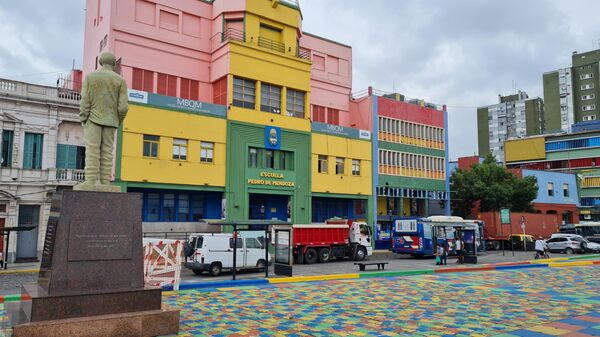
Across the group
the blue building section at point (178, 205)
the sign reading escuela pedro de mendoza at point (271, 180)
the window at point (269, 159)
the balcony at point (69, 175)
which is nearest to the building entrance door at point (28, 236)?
the balcony at point (69, 175)

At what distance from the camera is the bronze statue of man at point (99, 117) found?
9.91m

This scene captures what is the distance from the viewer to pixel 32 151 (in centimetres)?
2897

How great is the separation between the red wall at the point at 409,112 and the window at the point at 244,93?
14.1 meters

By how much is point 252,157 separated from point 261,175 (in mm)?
1636

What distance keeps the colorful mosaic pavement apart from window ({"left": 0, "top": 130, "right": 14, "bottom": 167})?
19.6 metres

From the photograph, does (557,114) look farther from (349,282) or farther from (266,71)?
(349,282)

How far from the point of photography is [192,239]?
2361cm

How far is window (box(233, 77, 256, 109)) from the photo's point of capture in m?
36.8

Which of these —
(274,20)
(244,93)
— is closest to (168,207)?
(244,93)

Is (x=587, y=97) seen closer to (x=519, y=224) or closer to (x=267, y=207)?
(x=519, y=224)

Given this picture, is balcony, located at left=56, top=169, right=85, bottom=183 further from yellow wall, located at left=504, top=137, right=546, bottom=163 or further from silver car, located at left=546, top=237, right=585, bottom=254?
yellow wall, located at left=504, top=137, right=546, bottom=163

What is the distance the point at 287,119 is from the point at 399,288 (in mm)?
24674

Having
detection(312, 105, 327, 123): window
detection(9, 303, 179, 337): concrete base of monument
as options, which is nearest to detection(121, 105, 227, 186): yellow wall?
detection(312, 105, 327, 123): window

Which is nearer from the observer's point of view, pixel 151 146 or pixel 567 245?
pixel 151 146
